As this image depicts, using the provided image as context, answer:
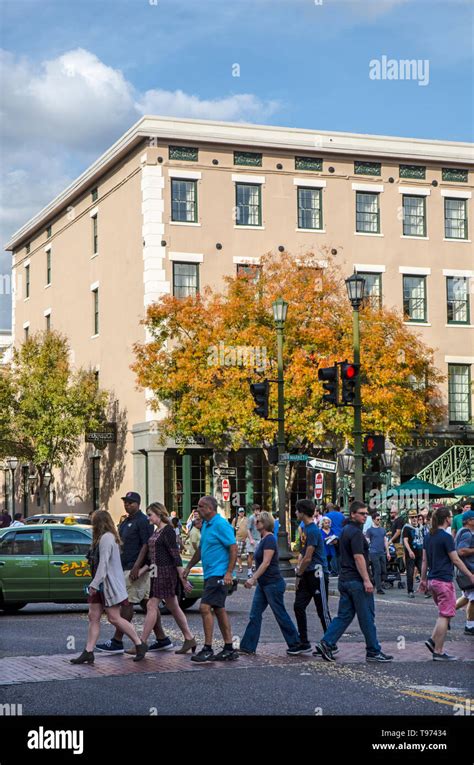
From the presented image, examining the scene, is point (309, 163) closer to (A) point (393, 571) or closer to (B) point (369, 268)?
(B) point (369, 268)

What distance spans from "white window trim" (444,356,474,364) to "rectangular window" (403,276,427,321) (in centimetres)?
164

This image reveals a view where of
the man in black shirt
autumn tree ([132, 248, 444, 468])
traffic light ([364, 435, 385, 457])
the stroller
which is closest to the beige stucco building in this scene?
autumn tree ([132, 248, 444, 468])

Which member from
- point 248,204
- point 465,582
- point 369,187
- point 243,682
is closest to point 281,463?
point 465,582

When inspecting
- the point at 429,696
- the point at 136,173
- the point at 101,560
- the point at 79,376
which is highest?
the point at 136,173

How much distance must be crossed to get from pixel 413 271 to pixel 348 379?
20.1 m

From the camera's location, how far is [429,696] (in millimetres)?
10875

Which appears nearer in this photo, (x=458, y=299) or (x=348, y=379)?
(x=348, y=379)

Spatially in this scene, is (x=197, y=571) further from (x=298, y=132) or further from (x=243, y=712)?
(x=298, y=132)

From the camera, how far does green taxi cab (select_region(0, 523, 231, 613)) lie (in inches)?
760

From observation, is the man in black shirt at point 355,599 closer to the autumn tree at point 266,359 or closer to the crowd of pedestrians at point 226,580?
the crowd of pedestrians at point 226,580

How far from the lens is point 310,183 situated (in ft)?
136

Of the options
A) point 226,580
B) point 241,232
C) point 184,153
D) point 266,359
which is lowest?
point 226,580
